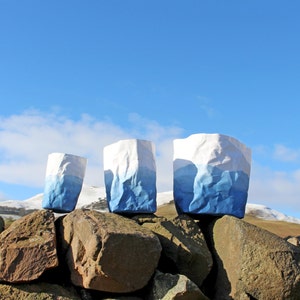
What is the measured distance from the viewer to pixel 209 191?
25.1 ft

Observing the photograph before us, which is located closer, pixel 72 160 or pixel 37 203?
pixel 72 160

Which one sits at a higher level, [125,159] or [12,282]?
[125,159]

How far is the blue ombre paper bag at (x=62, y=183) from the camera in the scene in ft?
27.9

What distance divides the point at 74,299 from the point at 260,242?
98.2 inches

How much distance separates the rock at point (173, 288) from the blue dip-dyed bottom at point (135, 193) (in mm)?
1599

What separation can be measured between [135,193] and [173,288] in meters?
2.01

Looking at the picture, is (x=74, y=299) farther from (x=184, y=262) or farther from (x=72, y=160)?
(x=72, y=160)

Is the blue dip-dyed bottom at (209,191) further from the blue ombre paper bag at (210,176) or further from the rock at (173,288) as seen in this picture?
the rock at (173,288)

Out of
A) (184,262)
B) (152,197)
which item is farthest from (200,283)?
(152,197)

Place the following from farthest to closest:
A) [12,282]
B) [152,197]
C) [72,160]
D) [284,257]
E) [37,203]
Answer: [37,203]
[72,160]
[152,197]
[284,257]
[12,282]

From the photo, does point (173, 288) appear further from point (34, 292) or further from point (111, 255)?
point (34, 292)

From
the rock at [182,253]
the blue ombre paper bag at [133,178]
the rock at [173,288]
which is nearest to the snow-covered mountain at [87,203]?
the blue ombre paper bag at [133,178]

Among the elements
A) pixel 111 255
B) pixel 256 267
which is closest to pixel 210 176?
pixel 256 267

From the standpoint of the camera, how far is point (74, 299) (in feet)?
19.7
